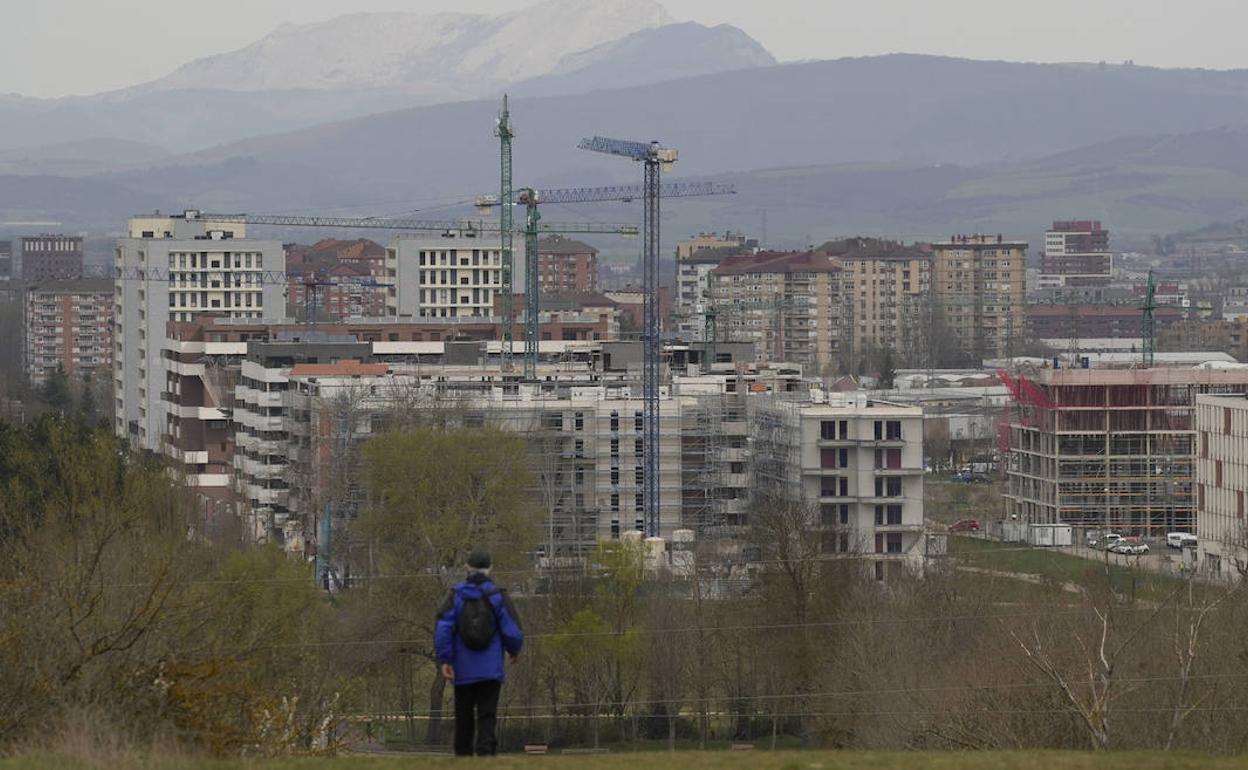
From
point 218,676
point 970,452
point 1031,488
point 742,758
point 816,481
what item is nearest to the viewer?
point 742,758

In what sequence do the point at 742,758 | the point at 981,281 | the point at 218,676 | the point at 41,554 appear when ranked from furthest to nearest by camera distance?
the point at 981,281 < the point at 41,554 < the point at 218,676 < the point at 742,758

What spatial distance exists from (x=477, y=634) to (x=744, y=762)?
1682 mm

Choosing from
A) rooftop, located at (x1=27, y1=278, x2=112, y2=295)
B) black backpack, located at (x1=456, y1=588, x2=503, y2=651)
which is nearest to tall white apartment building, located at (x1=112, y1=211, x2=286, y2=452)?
rooftop, located at (x1=27, y1=278, x2=112, y2=295)

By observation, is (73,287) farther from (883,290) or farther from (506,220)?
(506,220)

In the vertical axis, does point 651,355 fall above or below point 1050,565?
above

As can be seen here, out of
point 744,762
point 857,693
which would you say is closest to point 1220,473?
point 857,693

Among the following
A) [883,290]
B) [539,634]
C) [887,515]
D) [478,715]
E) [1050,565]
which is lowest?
[1050,565]

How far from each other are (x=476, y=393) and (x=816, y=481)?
891 centimetres

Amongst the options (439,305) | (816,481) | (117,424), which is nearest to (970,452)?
(439,305)

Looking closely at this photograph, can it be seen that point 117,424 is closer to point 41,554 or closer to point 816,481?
point 816,481

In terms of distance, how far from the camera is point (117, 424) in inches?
3600

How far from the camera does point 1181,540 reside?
57.7 m

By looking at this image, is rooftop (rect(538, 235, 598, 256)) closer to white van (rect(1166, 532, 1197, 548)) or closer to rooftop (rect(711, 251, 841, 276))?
rooftop (rect(711, 251, 841, 276))

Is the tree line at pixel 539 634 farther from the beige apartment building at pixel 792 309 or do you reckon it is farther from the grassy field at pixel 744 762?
the beige apartment building at pixel 792 309
